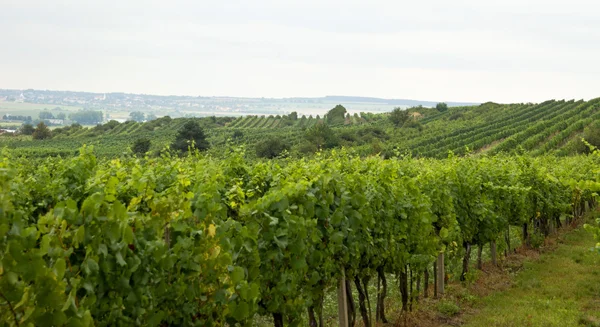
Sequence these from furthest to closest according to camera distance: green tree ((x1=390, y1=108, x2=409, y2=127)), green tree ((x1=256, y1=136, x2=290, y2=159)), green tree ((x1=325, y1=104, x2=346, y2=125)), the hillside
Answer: green tree ((x1=325, y1=104, x2=346, y2=125)) < green tree ((x1=390, y1=108, x2=409, y2=127)) < the hillside < green tree ((x1=256, y1=136, x2=290, y2=159))

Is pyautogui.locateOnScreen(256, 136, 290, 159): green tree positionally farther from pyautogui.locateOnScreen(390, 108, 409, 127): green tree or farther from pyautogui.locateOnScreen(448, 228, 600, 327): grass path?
pyautogui.locateOnScreen(390, 108, 409, 127): green tree

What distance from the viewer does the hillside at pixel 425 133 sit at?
64.8 m

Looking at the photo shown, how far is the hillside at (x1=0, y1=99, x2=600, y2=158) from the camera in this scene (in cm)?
6481

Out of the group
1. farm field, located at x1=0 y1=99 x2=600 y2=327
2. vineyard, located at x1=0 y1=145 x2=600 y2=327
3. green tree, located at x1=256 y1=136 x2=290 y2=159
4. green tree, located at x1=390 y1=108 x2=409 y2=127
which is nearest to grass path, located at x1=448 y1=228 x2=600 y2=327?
farm field, located at x1=0 y1=99 x2=600 y2=327

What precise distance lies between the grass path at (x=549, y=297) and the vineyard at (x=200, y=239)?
150 cm

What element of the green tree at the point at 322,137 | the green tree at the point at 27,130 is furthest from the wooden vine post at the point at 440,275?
the green tree at the point at 27,130

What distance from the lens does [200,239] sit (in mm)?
4758

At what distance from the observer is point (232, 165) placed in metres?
8.77

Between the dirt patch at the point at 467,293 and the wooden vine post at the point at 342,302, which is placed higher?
the wooden vine post at the point at 342,302

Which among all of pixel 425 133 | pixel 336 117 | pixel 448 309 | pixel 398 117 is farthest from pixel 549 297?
pixel 336 117

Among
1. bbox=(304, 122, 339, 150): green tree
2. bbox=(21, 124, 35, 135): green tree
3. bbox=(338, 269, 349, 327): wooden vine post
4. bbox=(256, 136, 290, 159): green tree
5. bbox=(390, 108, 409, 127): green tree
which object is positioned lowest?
bbox=(21, 124, 35, 135): green tree

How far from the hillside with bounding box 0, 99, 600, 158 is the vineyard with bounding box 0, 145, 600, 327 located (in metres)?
41.1

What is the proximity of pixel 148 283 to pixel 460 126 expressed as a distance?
90258 mm

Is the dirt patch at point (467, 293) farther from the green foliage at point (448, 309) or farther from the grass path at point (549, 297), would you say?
the grass path at point (549, 297)
